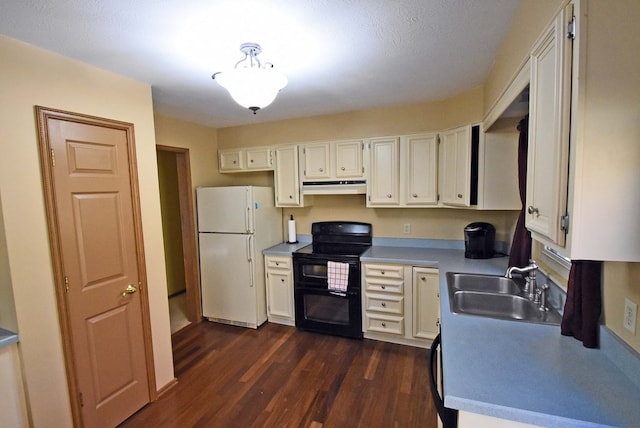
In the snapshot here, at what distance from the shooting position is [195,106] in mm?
2900

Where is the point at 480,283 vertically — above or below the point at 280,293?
above

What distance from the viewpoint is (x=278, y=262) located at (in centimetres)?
332

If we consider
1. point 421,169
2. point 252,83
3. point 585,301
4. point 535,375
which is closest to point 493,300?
point 585,301

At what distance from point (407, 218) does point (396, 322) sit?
43.6 inches

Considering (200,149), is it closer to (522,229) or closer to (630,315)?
(522,229)

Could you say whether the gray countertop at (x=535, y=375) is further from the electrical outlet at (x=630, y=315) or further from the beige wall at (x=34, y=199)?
the beige wall at (x=34, y=199)

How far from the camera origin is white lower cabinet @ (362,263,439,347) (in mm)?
2730

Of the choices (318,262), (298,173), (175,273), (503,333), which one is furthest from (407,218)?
(175,273)

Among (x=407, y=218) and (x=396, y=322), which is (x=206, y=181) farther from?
(x=396, y=322)

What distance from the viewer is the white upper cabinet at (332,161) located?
313 centimetres

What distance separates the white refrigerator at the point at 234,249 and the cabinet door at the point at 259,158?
31 centimetres

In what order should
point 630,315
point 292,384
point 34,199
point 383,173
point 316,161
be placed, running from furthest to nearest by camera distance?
point 316,161, point 383,173, point 292,384, point 34,199, point 630,315

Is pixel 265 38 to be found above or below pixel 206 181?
above

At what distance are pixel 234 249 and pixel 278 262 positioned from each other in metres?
0.52
